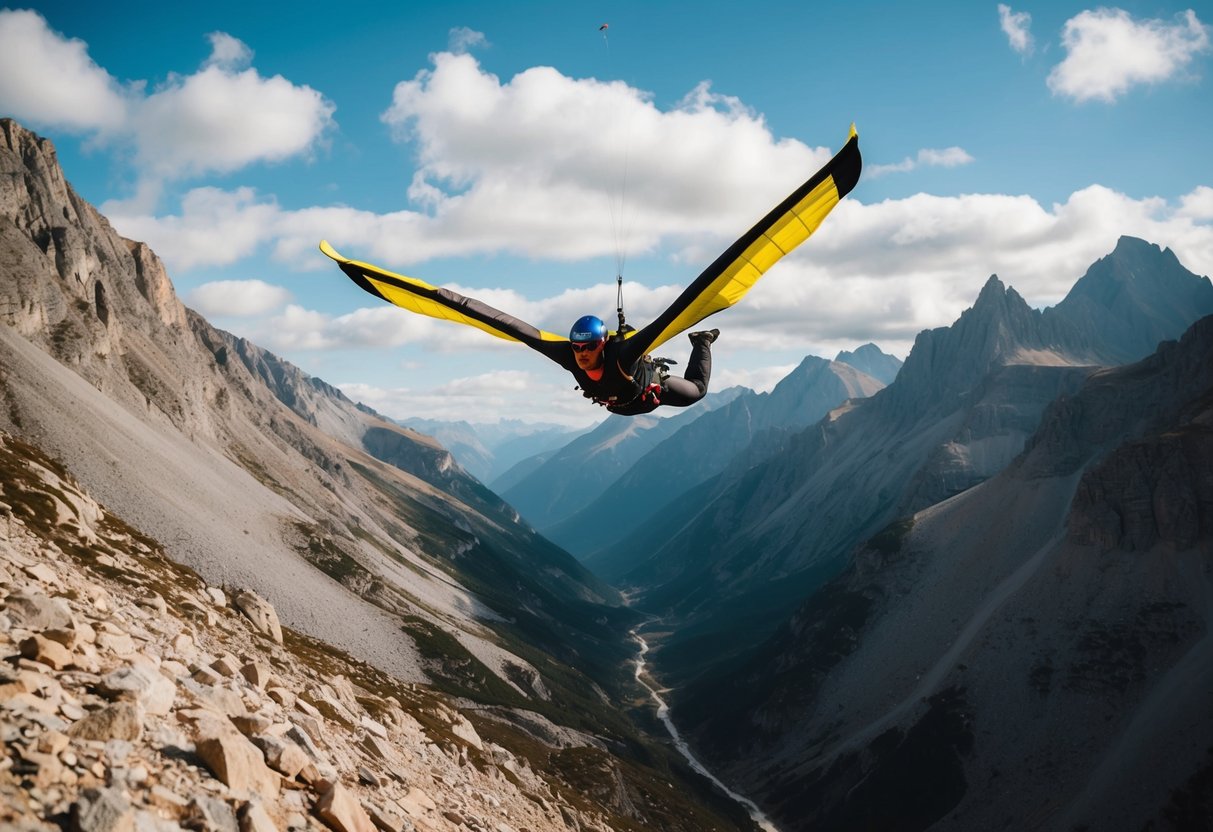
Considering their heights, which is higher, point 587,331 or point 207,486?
point 587,331

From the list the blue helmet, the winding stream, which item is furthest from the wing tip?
the winding stream

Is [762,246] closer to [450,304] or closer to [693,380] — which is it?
[693,380]

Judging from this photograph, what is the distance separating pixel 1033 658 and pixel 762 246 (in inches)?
5117

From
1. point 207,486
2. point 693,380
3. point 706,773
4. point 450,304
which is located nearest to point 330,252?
point 450,304

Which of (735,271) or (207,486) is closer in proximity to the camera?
(735,271)

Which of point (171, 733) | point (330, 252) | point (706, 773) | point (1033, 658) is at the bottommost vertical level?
point (706, 773)

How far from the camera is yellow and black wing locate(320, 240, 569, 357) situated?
17875 mm

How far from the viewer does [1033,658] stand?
384ft

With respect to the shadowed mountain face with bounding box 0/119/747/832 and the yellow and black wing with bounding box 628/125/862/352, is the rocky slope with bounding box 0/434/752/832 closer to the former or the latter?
the yellow and black wing with bounding box 628/125/862/352

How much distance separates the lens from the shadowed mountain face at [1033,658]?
95.8m

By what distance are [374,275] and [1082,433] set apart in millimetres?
194632

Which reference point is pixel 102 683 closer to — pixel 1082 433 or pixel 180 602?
pixel 180 602

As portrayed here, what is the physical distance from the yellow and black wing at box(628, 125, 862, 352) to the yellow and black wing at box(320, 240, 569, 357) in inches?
126

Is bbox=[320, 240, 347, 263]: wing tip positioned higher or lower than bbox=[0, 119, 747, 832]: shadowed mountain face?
higher
